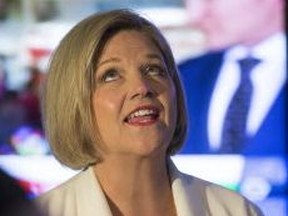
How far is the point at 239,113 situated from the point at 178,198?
1162mm

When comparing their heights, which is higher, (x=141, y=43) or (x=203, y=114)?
(x=141, y=43)

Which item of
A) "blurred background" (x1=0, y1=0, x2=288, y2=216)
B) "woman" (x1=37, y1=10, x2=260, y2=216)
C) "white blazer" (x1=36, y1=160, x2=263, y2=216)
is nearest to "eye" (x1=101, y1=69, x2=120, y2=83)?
"woman" (x1=37, y1=10, x2=260, y2=216)

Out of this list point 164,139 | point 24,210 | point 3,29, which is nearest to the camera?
point 24,210

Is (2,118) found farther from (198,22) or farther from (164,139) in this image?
(164,139)

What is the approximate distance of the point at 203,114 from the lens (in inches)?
83.1

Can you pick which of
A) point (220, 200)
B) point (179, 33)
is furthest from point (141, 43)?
point (179, 33)

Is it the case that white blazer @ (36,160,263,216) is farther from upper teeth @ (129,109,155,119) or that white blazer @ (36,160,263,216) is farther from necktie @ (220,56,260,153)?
necktie @ (220,56,260,153)

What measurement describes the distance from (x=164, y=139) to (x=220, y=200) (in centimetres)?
15

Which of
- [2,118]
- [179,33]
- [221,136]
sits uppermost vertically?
[179,33]

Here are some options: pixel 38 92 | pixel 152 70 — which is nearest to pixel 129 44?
pixel 152 70

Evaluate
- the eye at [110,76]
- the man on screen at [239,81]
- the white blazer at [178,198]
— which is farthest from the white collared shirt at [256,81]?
the eye at [110,76]

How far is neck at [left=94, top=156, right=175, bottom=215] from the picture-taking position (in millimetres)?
948

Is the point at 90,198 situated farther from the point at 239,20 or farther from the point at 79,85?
the point at 239,20

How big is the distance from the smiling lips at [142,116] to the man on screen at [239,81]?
118 cm
